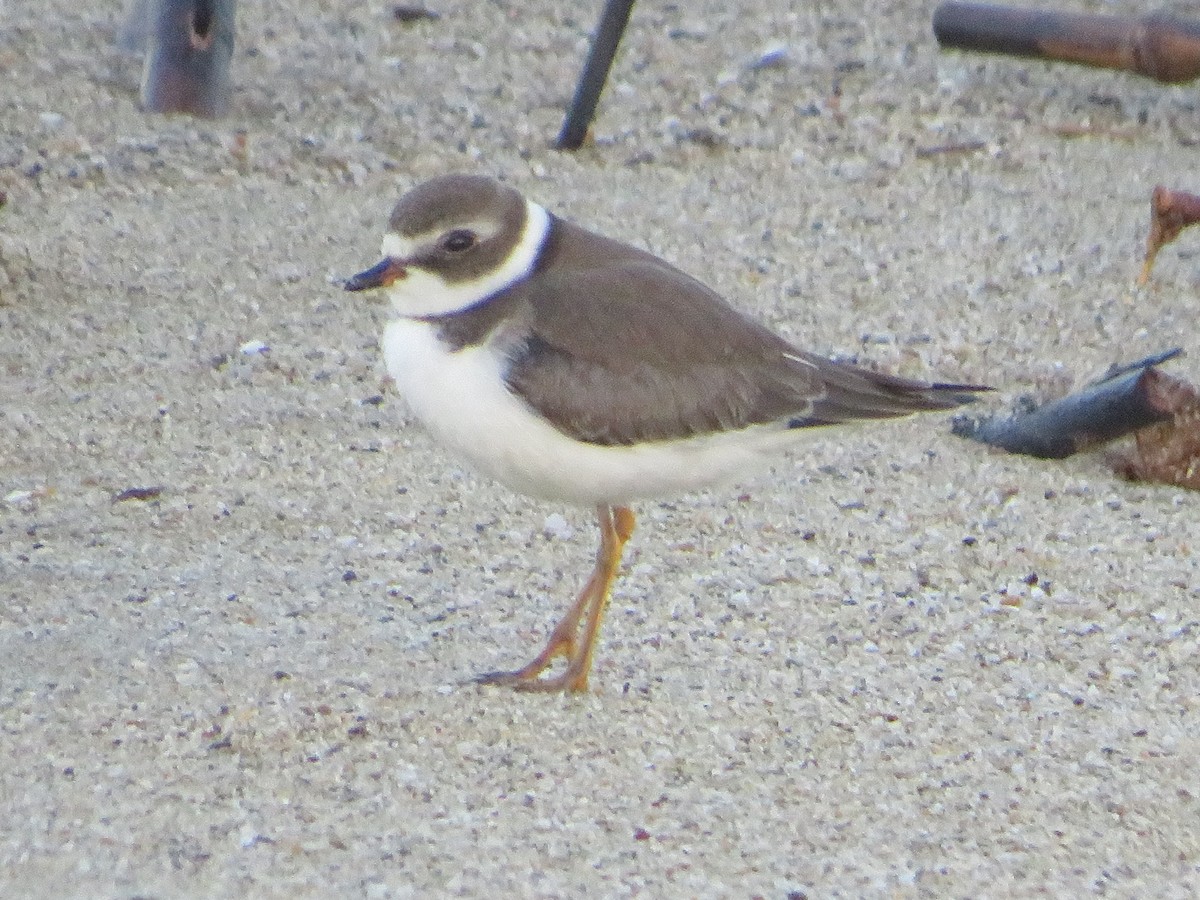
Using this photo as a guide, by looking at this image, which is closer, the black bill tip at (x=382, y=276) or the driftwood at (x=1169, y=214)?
the black bill tip at (x=382, y=276)

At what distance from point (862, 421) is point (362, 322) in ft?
7.40

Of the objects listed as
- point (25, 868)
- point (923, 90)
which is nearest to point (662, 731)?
point (25, 868)

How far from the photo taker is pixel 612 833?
351 centimetres

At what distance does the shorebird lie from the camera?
400 cm

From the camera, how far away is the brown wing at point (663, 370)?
4.04 m

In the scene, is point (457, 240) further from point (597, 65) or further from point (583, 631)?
point (597, 65)

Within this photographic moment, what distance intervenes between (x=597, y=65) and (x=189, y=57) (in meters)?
1.50

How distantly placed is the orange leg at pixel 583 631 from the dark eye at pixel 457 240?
2.06 feet

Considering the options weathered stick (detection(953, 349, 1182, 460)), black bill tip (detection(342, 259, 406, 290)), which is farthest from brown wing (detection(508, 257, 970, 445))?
weathered stick (detection(953, 349, 1182, 460))

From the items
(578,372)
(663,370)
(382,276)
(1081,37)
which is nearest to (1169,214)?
(1081,37)

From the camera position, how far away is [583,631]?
429 centimetres

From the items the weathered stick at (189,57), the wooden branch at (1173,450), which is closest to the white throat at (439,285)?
the wooden branch at (1173,450)

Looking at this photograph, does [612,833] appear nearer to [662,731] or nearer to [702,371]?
[662,731]

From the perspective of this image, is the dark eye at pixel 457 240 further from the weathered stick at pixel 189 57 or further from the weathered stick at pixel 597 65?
the weathered stick at pixel 189 57
